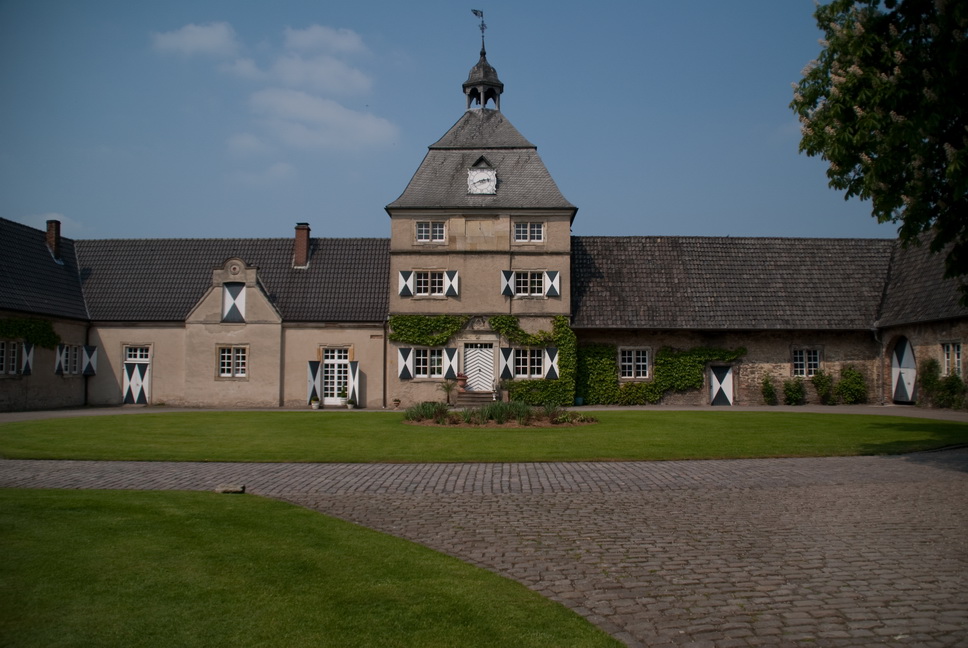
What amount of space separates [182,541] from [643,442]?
11465 mm

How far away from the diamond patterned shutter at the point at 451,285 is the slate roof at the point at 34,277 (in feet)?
50.2

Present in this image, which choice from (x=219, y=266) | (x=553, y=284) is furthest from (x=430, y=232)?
(x=219, y=266)

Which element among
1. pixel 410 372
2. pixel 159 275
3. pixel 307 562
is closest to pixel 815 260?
pixel 410 372

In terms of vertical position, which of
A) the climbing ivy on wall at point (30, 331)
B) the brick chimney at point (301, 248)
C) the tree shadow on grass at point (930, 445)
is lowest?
the tree shadow on grass at point (930, 445)

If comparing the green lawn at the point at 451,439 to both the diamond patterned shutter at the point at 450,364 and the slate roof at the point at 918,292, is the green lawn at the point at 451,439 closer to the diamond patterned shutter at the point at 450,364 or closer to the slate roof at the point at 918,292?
the slate roof at the point at 918,292

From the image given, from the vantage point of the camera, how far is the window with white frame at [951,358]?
27.0 metres

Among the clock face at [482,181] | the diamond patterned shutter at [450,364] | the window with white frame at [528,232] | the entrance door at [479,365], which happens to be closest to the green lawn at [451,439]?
the diamond patterned shutter at [450,364]

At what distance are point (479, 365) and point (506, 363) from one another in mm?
1126

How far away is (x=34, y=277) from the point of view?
3136cm

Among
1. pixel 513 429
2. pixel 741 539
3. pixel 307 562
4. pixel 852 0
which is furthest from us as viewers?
pixel 513 429

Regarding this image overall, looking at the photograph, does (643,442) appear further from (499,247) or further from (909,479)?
(499,247)

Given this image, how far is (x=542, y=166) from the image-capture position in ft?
108

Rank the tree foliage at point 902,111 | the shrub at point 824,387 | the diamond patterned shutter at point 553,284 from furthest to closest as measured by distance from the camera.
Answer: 1. the shrub at point 824,387
2. the diamond patterned shutter at point 553,284
3. the tree foliage at point 902,111

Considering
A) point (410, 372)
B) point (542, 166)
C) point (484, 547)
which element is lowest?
point (484, 547)
